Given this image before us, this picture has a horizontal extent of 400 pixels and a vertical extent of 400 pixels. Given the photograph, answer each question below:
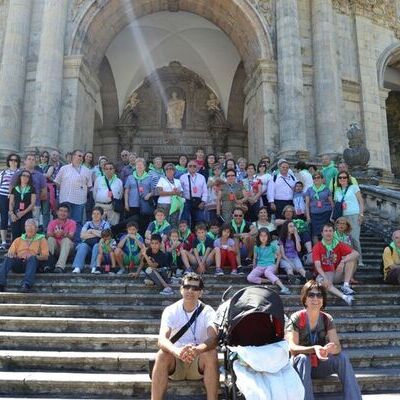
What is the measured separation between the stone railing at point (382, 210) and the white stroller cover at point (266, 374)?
24.7ft

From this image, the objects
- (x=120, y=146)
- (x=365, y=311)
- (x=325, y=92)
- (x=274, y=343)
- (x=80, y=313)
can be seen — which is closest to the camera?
(x=274, y=343)

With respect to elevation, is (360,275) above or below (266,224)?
below

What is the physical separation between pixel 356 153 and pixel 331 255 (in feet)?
20.8

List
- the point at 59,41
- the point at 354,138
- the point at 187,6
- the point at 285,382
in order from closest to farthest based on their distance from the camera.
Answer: the point at 285,382, the point at 354,138, the point at 59,41, the point at 187,6

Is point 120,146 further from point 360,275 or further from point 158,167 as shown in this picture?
point 360,275

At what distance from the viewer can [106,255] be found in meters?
6.84

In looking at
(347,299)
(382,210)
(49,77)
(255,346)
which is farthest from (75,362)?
(49,77)

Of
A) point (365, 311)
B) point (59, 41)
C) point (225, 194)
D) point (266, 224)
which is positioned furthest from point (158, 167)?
point (59, 41)

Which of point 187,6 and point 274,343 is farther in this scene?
point 187,6

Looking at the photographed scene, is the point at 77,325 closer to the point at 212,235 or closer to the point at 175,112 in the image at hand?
the point at 212,235

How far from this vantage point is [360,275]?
23.9ft

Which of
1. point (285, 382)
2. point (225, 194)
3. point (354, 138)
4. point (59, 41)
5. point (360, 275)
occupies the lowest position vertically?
point (285, 382)

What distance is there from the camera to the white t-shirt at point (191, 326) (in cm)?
380

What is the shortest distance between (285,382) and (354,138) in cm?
1033
